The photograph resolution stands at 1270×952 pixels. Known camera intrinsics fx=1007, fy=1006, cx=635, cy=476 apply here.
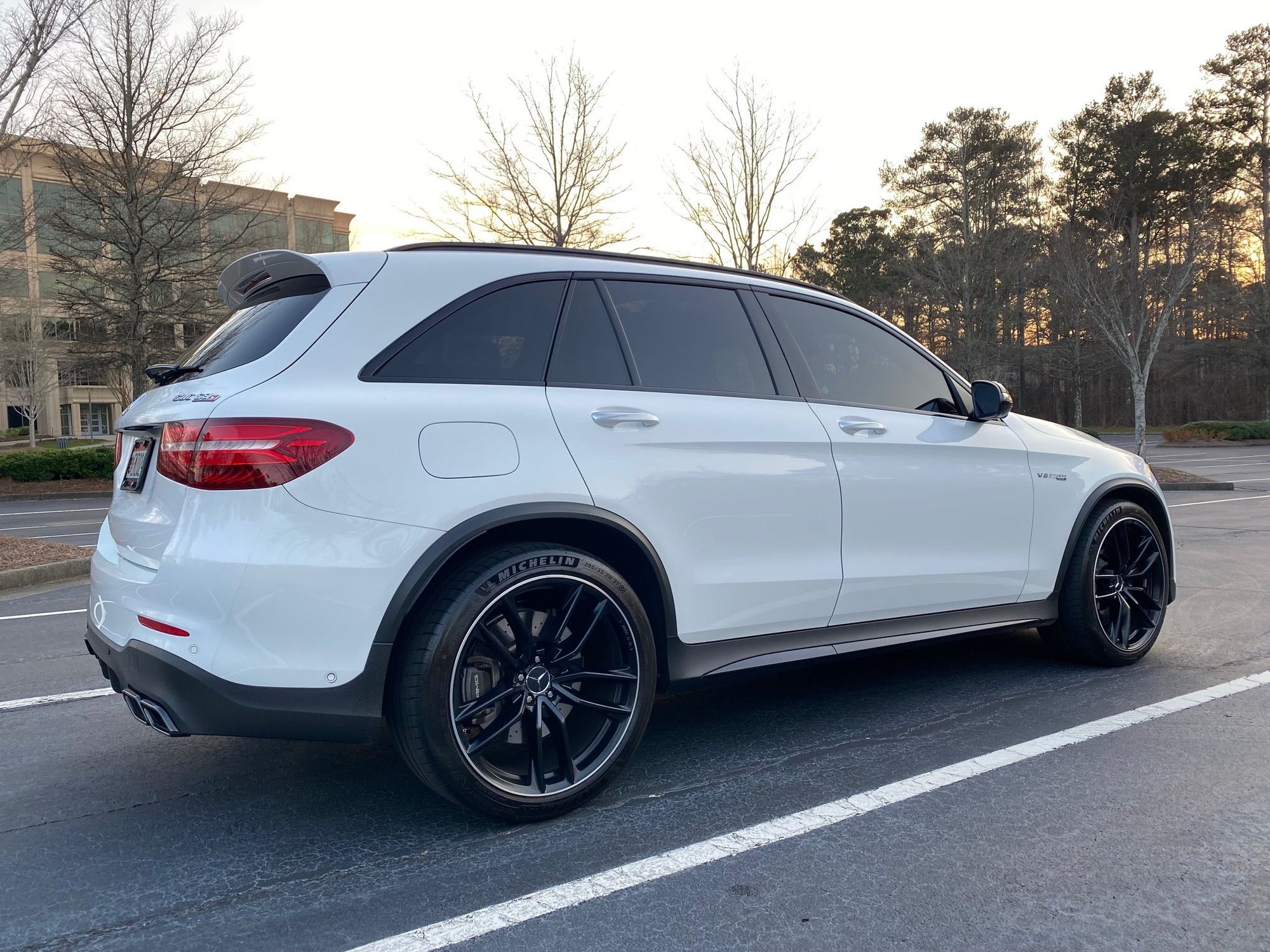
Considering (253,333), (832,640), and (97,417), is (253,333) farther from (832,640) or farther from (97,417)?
(97,417)

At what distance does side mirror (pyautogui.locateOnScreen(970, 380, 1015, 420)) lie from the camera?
173 inches

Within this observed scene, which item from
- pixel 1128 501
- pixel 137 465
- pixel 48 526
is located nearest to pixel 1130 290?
pixel 1128 501

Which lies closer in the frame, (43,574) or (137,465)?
(137,465)

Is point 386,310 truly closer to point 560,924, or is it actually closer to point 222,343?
point 222,343

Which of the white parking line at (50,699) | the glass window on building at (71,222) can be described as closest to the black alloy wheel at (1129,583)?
the white parking line at (50,699)

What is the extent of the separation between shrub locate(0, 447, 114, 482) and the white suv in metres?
22.2

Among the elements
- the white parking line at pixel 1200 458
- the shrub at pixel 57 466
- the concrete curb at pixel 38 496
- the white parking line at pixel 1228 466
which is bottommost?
the white parking line at pixel 1200 458

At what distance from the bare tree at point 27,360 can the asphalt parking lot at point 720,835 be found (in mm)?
44005

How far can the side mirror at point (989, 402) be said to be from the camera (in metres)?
4.40

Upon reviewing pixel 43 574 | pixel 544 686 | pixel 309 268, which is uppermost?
pixel 309 268

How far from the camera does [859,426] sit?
3.93 meters

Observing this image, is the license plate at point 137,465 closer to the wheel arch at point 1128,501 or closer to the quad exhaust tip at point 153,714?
the quad exhaust tip at point 153,714

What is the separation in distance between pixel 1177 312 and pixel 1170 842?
4316cm

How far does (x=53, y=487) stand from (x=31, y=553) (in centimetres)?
1491
